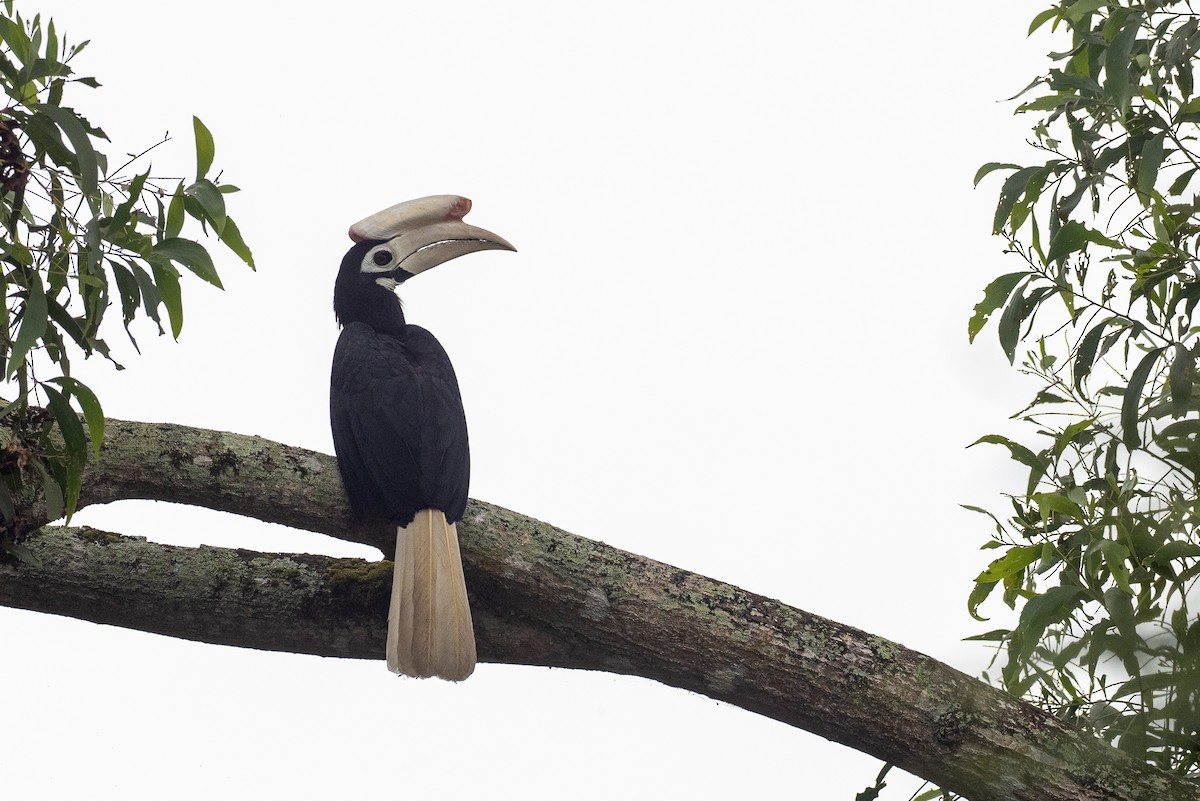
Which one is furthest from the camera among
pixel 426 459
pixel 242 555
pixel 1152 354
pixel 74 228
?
pixel 426 459

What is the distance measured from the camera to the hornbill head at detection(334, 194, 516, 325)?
3865mm

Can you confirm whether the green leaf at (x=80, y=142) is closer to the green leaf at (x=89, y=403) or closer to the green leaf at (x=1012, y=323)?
the green leaf at (x=89, y=403)

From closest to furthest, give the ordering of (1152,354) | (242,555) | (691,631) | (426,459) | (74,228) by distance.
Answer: (74,228) < (1152,354) < (691,631) < (242,555) < (426,459)

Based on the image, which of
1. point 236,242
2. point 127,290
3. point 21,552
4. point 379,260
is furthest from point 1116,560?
point 379,260

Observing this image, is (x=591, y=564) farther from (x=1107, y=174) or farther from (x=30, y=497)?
(x=1107, y=174)

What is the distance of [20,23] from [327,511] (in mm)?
1201

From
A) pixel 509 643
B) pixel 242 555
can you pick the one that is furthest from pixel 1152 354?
pixel 242 555

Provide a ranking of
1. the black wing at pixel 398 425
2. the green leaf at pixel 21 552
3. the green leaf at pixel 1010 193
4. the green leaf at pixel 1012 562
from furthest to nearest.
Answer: the black wing at pixel 398 425, the green leaf at pixel 1010 193, the green leaf at pixel 21 552, the green leaf at pixel 1012 562

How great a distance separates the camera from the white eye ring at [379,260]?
12.7 ft

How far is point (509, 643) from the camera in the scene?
2744 millimetres

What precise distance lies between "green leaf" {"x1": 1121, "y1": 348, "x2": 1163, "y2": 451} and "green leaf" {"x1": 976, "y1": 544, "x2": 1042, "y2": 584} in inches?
10.8

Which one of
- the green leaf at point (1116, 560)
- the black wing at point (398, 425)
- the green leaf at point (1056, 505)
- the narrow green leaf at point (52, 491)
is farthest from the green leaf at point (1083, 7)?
the narrow green leaf at point (52, 491)

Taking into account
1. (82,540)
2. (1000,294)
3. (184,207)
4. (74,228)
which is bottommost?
(82,540)

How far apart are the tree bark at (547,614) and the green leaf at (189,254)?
2.04 feet
